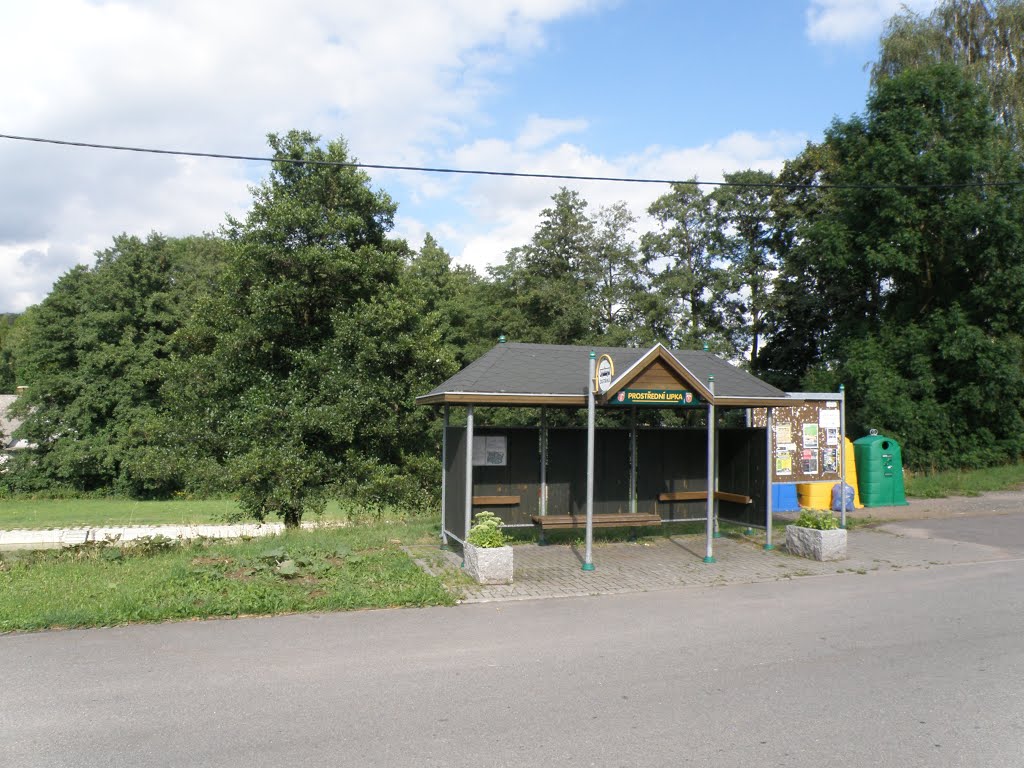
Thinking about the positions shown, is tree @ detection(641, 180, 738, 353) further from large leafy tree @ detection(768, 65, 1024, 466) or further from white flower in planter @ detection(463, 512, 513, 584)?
white flower in planter @ detection(463, 512, 513, 584)

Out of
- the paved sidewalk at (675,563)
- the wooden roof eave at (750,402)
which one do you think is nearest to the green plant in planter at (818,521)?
the paved sidewalk at (675,563)

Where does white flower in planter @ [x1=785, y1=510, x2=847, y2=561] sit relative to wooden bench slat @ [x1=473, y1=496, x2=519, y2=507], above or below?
below

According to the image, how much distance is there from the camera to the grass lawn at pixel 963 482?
1941cm

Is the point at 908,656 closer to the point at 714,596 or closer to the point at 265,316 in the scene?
the point at 714,596

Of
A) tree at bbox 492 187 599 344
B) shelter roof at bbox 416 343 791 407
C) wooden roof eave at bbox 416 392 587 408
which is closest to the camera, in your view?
wooden roof eave at bbox 416 392 587 408

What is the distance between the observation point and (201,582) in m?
8.68

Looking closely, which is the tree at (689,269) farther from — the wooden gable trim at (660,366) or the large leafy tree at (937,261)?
the wooden gable trim at (660,366)

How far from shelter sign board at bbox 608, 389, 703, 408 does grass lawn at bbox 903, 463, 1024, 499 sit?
11624mm

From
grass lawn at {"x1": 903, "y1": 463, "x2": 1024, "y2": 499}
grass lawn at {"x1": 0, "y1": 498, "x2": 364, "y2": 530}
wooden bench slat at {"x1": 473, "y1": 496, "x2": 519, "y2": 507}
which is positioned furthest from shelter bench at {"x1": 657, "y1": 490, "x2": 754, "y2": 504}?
grass lawn at {"x1": 0, "y1": 498, "x2": 364, "y2": 530}

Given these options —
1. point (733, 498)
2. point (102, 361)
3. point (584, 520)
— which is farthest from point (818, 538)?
point (102, 361)

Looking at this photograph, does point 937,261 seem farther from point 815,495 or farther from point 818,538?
point 818,538

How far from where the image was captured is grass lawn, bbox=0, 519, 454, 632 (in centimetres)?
760

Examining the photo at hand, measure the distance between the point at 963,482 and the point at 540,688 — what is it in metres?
19.4

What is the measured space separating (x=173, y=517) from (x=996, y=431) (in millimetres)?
27964
